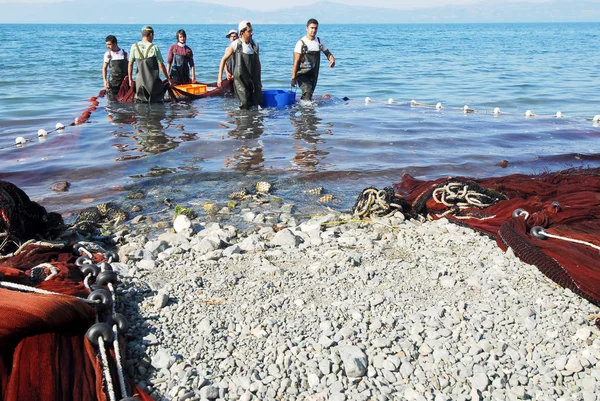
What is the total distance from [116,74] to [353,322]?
11.1 m

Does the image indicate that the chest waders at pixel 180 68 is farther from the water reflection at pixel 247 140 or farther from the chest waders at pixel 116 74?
the water reflection at pixel 247 140

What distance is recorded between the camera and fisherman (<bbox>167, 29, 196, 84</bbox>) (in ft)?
44.2

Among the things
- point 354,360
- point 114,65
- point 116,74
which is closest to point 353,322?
point 354,360

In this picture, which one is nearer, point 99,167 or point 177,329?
point 177,329

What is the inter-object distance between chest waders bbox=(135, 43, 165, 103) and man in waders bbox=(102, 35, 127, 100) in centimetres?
62

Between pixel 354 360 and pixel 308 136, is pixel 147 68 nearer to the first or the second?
pixel 308 136

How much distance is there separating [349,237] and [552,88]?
49.0 ft

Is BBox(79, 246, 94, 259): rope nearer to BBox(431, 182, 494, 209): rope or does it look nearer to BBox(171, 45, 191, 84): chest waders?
BBox(431, 182, 494, 209): rope

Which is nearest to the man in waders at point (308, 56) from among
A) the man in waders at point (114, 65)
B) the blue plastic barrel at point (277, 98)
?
the blue plastic barrel at point (277, 98)

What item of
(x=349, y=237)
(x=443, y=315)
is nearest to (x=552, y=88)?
(x=349, y=237)

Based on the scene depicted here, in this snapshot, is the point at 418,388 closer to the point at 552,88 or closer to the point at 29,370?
the point at 29,370

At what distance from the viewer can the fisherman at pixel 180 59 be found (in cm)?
1348

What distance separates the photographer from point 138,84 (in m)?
12.2

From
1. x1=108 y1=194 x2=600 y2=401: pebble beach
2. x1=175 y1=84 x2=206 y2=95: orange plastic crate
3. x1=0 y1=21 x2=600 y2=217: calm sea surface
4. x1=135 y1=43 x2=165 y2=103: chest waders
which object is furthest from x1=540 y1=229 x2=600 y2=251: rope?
x1=175 y1=84 x2=206 y2=95: orange plastic crate
